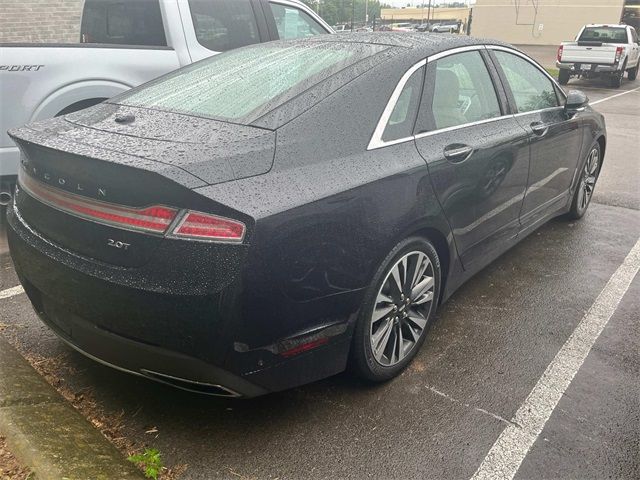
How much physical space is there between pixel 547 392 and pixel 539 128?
1.84 metres

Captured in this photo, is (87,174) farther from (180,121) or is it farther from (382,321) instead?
(382,321)

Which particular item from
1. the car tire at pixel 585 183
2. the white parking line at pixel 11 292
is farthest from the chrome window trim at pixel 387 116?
the car tire at pixel 585 183

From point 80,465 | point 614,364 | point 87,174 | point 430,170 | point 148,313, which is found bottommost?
point 614,364

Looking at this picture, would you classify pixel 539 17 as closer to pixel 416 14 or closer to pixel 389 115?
pixel 389 115

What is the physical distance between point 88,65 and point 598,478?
445 cm

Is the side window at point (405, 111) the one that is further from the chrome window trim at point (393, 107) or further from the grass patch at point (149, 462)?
the grass patch at point (149, 462)

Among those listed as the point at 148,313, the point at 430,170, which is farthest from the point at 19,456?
the point at 430,170

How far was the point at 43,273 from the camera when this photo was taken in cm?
240

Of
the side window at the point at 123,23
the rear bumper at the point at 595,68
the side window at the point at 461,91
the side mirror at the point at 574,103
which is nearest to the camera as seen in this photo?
the side window at the point at 461,91

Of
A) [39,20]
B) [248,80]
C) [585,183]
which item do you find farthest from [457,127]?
[39,20]

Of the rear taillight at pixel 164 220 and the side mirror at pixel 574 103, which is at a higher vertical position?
the rear taillight at pixel 164 220

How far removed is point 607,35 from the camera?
18594mm

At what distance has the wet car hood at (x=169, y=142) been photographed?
206 cm

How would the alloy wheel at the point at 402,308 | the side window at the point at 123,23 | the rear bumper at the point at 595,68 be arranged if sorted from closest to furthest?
the alloy wheel at the point at 402,308, the side window at the point at 123,23, the rear bumper at the point at 595,68
